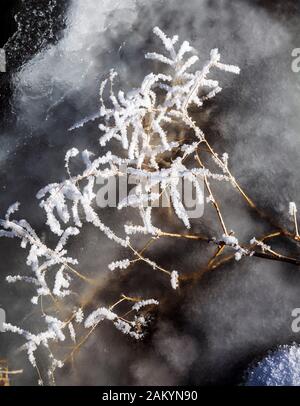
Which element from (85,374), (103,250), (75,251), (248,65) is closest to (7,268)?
(75,251)

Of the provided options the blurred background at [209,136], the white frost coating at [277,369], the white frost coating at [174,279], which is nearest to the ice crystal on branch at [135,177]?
the white frost coating at [174,279]

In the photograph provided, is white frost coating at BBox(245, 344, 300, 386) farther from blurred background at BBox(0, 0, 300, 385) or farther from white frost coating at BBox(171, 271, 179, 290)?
white frost coating at BBox(171, 271, 179, 290)

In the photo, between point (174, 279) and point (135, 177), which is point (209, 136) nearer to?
point (135, 177)

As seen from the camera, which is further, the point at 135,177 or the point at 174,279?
the point at 135,177

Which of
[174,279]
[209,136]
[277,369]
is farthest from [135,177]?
[277,369]

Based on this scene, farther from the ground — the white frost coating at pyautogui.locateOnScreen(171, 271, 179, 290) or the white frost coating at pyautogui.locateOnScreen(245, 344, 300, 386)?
the white frost coating at pyautogui.locateOnScreen(171, 271, 179, 290)

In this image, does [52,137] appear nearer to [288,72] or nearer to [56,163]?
[56,163]

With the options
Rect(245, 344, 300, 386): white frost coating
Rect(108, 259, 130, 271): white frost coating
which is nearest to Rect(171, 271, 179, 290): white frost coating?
Rect(108, 259, 130, 271): white frost coating

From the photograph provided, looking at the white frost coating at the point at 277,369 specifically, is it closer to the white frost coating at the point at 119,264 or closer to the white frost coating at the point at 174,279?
the white frost coating at the point at 174,279
